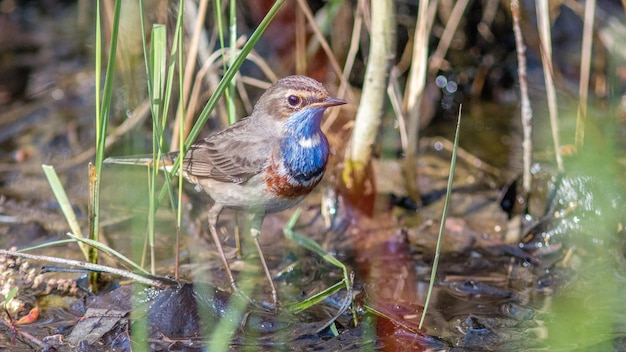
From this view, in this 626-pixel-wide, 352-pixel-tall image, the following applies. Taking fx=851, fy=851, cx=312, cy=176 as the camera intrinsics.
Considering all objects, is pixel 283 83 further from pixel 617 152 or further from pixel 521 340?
pixel 617 152

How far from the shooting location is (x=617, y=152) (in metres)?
7.21

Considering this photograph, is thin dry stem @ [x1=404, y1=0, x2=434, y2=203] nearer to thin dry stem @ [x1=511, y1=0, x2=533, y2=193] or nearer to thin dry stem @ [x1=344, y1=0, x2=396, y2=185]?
thin dry stem @ [x1=344, y1=0, x2=396, y2=185]

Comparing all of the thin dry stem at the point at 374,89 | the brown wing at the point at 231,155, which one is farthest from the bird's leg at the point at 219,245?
the thin dry stem at the point at 374,89

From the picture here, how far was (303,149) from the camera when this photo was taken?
536 cm

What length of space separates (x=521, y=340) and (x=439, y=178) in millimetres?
2500

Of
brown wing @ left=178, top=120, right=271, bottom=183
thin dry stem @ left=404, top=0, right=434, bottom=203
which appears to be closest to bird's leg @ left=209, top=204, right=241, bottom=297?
brown wing @ left=178, top=120, right=271, bottom=183

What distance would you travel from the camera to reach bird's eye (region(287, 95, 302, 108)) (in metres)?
5.35

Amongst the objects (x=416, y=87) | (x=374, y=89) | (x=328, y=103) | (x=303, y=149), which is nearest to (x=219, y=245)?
(x=303, y=149)

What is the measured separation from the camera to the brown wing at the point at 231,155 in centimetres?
541

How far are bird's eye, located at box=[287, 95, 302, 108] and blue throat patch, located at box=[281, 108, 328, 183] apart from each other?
56mm

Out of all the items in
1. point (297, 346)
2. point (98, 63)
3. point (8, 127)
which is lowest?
point (297, 346)

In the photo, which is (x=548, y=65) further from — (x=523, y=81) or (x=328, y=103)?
(x=328, y=103)

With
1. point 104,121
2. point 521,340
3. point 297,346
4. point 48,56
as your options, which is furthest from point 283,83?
point 48,56

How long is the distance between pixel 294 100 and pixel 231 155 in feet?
1.86
